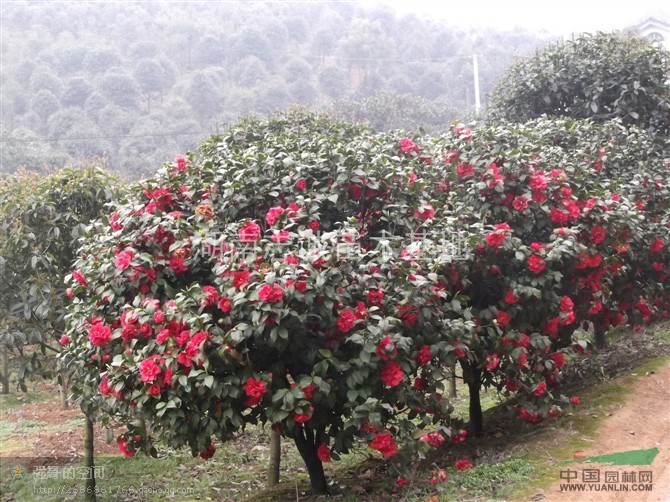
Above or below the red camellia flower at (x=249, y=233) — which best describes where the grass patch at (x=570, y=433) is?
below

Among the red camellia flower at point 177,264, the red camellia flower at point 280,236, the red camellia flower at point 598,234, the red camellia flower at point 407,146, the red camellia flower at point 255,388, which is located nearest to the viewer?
the red camellia flower at point 255,388

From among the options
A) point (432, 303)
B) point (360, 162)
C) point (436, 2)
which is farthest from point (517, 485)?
point (436, 2)

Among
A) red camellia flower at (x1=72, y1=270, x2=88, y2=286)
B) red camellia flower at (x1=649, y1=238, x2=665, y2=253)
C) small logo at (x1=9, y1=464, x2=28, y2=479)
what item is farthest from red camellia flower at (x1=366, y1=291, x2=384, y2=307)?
small logo at (x1=9, y1=464, x2=28, y2=479)

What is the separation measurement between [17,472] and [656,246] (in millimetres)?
6149

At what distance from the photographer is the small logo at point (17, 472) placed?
610 centimetres

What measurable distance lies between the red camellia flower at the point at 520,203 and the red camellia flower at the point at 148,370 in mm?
2790

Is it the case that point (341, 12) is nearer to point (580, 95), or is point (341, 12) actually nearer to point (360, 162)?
point (580, 95)

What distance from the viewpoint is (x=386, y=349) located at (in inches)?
143

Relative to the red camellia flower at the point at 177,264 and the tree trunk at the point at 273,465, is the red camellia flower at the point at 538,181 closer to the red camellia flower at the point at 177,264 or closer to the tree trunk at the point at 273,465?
the red camellia flower at the point at 177,264

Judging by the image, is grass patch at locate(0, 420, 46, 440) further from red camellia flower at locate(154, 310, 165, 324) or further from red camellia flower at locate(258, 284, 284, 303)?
red camellia flower at locate(258, 284, 284, 303)

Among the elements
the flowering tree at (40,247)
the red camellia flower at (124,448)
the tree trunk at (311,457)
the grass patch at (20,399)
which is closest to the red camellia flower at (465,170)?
the tree trunk at (311,457)

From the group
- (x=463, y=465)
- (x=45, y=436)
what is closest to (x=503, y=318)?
(x=463, y=465)

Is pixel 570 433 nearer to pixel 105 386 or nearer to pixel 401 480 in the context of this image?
pixel 401 480

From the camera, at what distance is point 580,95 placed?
8703 millimetres
